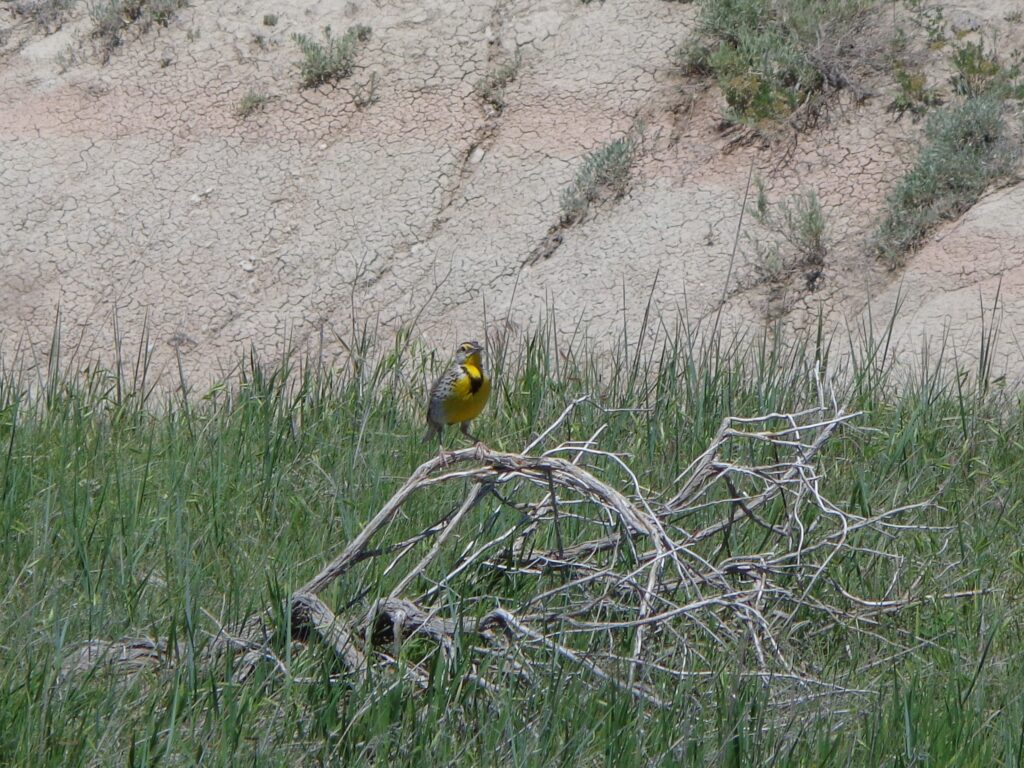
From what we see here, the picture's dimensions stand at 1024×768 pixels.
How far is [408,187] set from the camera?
8.94 m

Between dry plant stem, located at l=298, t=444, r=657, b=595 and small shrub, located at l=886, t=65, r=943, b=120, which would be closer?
dry plant stem, located at l=298, t=444, r=657, b=595

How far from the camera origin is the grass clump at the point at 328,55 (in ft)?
30.4

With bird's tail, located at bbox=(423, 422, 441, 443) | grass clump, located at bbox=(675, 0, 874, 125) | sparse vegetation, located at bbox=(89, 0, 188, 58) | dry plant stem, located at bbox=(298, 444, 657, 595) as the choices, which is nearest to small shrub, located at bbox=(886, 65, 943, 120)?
grass clump, located at bbox=(675, 0, 874, 125)

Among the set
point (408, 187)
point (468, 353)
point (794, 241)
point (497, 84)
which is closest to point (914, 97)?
point (794, 241)

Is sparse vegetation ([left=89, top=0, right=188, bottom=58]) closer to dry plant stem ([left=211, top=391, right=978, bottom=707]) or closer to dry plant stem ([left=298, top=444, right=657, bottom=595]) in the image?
dry plant stem ([left=211, top=391, right=978, bottom=707])

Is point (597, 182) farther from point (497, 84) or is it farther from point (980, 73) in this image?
point (980, 73)

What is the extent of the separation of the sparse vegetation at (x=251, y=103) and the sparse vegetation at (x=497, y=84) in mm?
1462

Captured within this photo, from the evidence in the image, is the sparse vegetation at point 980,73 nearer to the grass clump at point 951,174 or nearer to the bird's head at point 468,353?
the grass clump at point 951,174

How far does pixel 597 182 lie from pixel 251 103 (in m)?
2.49

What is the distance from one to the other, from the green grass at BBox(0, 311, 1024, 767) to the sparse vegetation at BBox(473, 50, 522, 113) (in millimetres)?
2877

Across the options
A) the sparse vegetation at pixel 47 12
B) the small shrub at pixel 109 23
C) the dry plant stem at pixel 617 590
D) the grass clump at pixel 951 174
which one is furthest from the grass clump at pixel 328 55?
the dry plant stem at pixel 617 590

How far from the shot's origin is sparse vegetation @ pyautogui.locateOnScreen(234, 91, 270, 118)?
933 cm

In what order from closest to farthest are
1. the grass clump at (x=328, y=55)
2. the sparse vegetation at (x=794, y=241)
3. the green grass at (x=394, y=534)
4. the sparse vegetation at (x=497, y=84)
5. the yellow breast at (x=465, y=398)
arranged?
the green grass at (x=394, y=534) → the yellow breast at (x=465, y=398) → the sparse vegetation at (x=794, y=241) → the sparse vegetation at (x=497, y=84) → the grass clump at (x=328, y=55)

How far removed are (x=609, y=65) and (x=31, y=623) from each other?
629 centimetres
